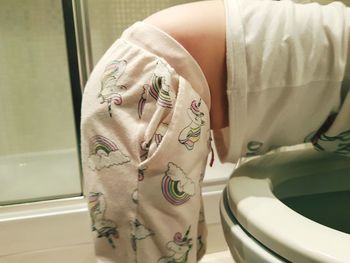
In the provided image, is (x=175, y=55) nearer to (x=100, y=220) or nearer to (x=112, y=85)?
(x=112, y=85)

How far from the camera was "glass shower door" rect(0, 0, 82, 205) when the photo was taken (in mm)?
1193

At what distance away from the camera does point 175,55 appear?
42 cm

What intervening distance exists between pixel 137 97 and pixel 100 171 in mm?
92

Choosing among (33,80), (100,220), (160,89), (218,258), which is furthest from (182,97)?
(33,80)

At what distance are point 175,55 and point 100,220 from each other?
20 cm

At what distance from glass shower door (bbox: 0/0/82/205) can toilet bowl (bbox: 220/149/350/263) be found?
74 centimetres

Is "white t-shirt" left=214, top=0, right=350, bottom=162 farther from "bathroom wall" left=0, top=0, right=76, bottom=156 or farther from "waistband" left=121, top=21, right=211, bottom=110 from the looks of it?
"bathroom wall" left=0, top=0, right=76, bottom=156

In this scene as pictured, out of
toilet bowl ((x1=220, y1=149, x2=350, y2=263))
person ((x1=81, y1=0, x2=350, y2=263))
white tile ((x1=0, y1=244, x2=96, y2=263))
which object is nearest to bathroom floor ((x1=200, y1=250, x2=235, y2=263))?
white tile ((x1=0, y1=244, x2=96, y2=263))

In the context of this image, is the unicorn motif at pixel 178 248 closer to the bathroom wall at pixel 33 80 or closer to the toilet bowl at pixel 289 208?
the toilet bowl at pixel 289 208

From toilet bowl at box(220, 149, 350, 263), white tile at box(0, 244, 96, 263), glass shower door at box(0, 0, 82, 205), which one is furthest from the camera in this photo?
glass shower door at box(0, 0, 82, 205)

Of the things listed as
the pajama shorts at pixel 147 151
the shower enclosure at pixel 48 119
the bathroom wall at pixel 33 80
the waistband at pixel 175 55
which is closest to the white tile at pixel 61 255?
the shower enclosure at pixel 48 119

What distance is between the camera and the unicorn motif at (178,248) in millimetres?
407

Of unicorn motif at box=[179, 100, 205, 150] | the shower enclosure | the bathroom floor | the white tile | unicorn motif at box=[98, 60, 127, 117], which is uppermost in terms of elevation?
unicorn motif at box=[98, 60, 127, 117]

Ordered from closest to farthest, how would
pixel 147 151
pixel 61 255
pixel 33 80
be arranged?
pixel 147 151
pixel 61 255
pixel 33 80
